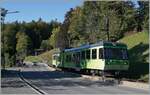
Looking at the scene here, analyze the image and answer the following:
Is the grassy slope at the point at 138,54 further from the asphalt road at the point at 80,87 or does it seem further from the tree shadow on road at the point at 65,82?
the asphalt road at the point at 80,87

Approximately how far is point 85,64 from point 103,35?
32270 mm

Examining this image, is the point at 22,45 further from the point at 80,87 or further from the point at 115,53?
the point at 80,87

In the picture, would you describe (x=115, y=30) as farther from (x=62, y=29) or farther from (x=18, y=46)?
(x=18, y=46)

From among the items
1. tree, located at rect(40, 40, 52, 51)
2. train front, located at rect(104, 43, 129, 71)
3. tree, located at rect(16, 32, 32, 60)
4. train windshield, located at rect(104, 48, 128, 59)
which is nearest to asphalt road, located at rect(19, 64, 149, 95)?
train front, located at rect(104, 43, 129, 71)


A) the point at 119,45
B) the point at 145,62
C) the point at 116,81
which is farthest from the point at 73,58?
the point at 116,81

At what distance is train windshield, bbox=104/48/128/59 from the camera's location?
141ft

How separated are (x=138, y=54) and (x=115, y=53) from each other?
2089 centimetres

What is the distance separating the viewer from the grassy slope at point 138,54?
168 feet

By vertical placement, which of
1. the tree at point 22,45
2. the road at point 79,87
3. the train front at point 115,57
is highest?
the tree at point 22,45

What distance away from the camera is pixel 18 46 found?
172 meters

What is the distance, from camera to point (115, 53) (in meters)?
43.4

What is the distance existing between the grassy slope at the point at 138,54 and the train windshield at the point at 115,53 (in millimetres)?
3862

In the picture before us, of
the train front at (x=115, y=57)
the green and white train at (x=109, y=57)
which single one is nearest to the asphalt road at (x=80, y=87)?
the green and white train at (x=109, y=57)

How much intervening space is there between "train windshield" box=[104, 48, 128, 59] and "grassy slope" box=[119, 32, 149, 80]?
3.86 metres
